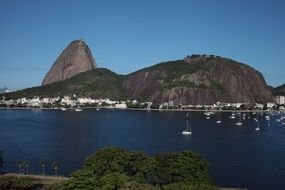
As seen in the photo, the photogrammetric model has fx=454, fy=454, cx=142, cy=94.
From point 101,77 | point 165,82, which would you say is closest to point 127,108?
point 165,82

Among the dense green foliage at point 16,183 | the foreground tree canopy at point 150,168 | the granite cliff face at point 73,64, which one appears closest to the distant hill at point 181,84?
the granite cliff face at point 73,64

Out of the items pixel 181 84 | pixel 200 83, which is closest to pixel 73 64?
pixel 181 84

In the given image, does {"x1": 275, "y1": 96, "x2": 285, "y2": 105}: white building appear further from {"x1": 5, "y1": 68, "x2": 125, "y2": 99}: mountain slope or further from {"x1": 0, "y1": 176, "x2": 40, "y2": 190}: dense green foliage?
{"x1": 0, "y1": 176, "x2": 40, "y2": 190}: dense green foliage

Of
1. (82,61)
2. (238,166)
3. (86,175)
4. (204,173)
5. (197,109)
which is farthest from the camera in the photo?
(82,61)

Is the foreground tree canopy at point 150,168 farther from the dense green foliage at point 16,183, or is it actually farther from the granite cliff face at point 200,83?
the granite cliff face at point 200,83

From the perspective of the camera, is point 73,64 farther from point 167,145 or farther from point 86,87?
point 167,145

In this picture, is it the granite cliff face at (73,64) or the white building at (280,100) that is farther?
the granite cliff face at (73,64)

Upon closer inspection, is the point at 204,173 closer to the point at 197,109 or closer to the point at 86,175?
the point at 86,175
